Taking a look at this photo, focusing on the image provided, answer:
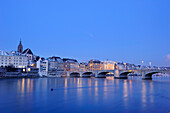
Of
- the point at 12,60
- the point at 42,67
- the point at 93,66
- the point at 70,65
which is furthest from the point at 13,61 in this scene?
the point at 93,66

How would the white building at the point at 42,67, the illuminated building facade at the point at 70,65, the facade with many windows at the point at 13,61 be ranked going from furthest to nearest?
the illuminated building facade at the point at 70,65 < the white building at the point at 42,67 < the facade with many windows at the point at 13,61

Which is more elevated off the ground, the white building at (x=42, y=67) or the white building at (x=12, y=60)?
the white building at (x=12, y=60)

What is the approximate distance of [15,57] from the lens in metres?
101

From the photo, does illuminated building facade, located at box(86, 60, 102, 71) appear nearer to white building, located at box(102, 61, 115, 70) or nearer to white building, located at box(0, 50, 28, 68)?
white building, located at box(102, 61, 115, 70)

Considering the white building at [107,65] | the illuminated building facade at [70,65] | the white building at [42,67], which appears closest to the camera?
the white building at [42,67]

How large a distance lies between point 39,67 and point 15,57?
1507 cm

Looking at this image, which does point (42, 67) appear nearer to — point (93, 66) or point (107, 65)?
point (93, 66)

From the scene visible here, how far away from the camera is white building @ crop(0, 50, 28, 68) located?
96650 millimetres

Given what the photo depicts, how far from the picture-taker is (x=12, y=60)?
9975 cm

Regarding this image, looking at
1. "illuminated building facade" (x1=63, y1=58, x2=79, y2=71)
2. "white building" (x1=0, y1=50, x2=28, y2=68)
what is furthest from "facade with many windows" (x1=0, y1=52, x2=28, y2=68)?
"illuminated building facade" (x1=63, y1=58, x2=79, y2=71)

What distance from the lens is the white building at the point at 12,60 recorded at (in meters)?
96.7

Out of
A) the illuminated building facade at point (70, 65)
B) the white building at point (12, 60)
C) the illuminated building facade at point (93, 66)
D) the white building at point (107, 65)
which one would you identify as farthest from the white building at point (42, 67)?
the white building at point (107, 65)

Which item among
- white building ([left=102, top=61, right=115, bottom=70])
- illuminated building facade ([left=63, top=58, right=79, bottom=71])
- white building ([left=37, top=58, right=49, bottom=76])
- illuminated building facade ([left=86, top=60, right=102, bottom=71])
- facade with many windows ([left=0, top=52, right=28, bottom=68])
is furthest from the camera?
white building ([left=102, top=61, right=115, bottom=70])

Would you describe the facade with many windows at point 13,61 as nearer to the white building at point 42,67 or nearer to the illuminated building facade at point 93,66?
the white building at point 42,67
